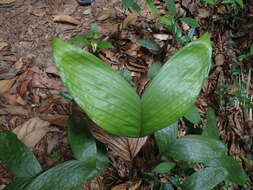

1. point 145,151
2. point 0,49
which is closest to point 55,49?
point 145,151

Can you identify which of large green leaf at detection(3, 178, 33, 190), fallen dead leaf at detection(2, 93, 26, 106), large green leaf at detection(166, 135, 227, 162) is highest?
fallen dead leaf at detection(2, 93, 26, 106)

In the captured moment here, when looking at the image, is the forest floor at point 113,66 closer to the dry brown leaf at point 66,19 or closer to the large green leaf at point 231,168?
the dry brown leaf at point 66,19

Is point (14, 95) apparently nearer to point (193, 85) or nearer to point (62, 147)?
point (62, 147)

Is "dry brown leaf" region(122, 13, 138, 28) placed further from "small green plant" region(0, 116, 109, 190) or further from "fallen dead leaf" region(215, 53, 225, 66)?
"small green plant" region(0, 116, 109, 190)

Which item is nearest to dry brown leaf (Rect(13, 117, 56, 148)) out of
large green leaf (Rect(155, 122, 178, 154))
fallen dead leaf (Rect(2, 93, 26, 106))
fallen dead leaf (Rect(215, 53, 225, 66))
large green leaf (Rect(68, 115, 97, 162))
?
fallen dead leaf (Rect(2, 93, 26, 106))

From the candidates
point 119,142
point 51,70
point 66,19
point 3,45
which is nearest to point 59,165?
point 119,142

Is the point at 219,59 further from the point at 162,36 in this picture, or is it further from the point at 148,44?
the point at 148,44

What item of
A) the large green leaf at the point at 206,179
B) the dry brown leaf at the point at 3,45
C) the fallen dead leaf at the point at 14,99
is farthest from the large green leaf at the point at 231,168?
the dry brown leaf at the point at 3,45
